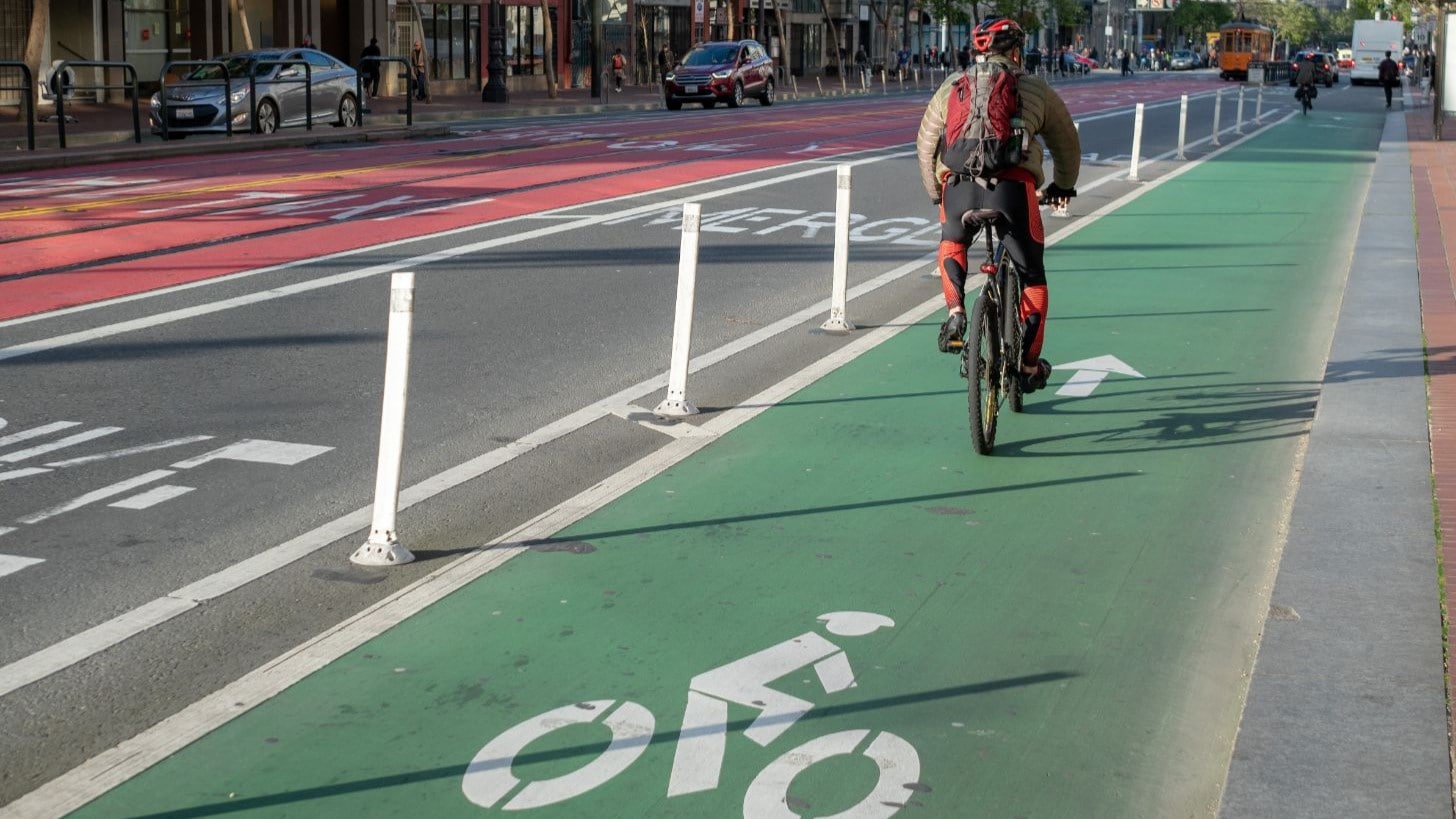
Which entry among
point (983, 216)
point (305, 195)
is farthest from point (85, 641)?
point (305, 195)

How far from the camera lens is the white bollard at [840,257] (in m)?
10.8

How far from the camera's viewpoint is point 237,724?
188 inches

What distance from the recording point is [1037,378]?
828cm

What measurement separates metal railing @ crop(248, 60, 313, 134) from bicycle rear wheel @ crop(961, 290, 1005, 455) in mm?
23696

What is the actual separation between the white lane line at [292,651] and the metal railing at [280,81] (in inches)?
897

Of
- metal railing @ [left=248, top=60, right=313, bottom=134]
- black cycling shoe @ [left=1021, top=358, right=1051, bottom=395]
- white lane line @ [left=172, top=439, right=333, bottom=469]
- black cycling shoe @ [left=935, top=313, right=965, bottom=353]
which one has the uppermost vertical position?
metal railing @ [left=248, top=60, right=313, bottom=134]

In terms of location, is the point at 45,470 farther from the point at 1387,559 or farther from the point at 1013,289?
the point at 1387,559

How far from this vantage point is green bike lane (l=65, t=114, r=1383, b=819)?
4.45 meters

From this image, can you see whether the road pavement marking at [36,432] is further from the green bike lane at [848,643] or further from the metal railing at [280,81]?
the metal railing at [280,81]

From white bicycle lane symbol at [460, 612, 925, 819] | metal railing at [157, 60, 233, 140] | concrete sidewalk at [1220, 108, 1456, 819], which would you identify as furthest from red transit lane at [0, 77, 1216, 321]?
concrete sidewalk at [1220, 108, 1456, 819]

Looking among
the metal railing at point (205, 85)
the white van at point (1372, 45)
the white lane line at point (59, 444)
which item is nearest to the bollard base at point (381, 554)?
the white lane line at point (59, 444)

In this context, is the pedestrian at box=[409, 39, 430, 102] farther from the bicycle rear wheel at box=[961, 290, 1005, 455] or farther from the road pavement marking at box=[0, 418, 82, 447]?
the bicycle rear wheel at box=[961, 290, 1005, 455]

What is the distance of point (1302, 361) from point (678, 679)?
647 centimetres

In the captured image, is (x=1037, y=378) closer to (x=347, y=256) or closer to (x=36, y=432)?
(x=36, y=432)
